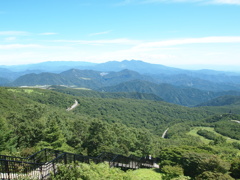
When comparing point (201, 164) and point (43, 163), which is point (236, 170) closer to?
point (201, 164)

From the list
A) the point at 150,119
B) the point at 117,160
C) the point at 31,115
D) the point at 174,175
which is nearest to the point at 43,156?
the point at 117,160

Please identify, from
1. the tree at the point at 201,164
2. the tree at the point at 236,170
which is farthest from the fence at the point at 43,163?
the tree at the point at 236,170

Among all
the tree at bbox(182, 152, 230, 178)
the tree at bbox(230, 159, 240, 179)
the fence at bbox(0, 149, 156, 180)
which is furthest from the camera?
the tree at bbox(230, 159, 240, 179)

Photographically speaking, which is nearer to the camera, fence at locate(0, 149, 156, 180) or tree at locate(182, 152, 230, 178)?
fence at locate(0, 149, 156, 180)

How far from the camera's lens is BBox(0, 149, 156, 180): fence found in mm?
9832

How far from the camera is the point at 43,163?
36.1 feet

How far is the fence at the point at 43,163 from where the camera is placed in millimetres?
9832

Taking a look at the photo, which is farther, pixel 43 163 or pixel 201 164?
pixel 201 164

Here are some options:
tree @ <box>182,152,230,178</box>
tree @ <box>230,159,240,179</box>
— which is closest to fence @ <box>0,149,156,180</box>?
tree @ <box>182,152,230,178</box>

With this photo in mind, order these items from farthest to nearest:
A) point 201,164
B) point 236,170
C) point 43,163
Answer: point 236,170 → point 201,164 → point 43,163

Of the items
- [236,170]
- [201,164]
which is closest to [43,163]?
[201,164]

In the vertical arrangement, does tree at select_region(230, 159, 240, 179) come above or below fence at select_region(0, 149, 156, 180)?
below

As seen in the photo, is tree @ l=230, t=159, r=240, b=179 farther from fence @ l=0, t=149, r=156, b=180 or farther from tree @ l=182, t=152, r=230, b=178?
fence @ l=0, t=149, r=156, b=180

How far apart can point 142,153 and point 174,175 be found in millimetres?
15625
